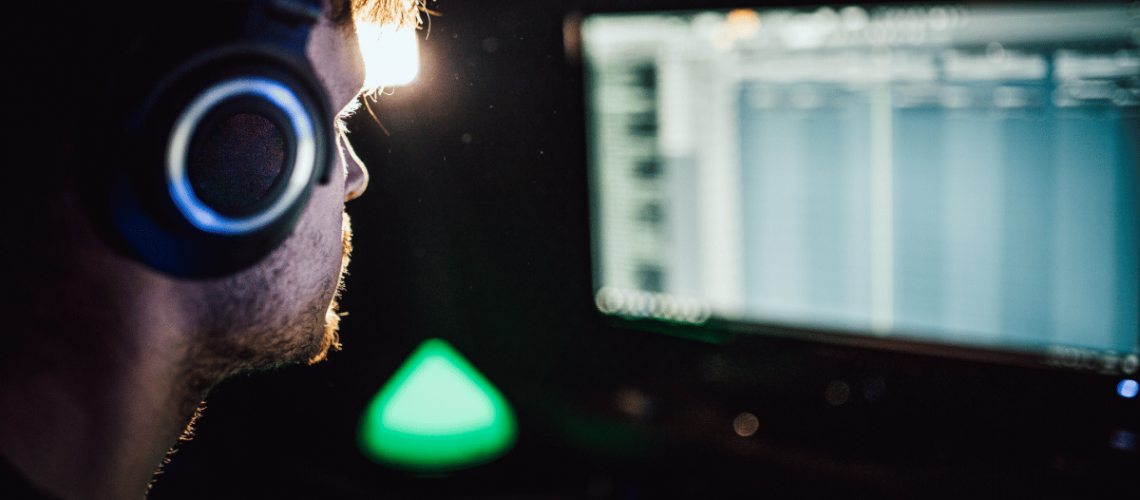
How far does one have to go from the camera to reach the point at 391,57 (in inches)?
17.8

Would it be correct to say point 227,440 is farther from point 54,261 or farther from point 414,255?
point 54,261

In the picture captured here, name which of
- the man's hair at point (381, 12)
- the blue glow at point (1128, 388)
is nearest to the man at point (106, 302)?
the man's hair at point (381, 12)

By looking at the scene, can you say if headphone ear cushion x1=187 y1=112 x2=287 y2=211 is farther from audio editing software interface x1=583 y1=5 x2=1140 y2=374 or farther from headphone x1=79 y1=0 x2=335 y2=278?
audio editing software interface x1=583 y1=5 x2=1140 y2=374

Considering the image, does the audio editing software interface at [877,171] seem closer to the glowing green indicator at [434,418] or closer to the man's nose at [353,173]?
the glowing green indicator at [434,418]

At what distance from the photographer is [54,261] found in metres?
0.30

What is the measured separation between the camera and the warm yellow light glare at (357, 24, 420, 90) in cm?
44

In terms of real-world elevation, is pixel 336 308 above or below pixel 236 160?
below

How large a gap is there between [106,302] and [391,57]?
0.69ft

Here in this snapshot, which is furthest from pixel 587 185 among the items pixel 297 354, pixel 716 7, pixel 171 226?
pixel 171 226

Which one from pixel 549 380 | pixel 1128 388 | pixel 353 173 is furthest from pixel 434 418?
pixel 1128 388

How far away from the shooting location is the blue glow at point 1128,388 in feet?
2.08

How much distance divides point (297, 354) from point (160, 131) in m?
0.22

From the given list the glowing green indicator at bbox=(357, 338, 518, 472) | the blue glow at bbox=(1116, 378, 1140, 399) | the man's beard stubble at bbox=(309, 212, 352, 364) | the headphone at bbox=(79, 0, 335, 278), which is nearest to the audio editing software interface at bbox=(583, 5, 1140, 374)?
the blue glow at bbox=(1116, 378, 1140, 399)

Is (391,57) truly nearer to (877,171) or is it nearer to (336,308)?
(336,308)
